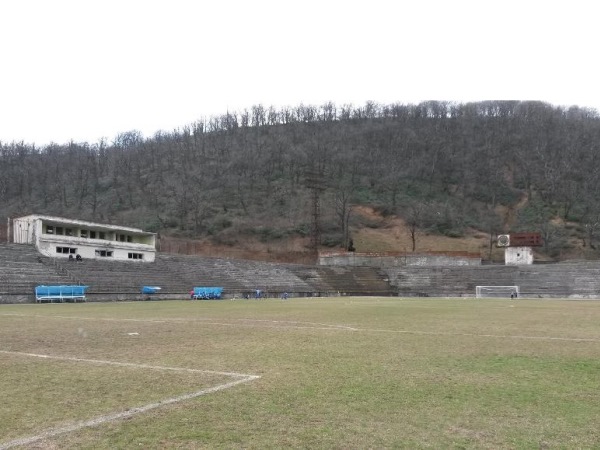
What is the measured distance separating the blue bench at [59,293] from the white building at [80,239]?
12.3m

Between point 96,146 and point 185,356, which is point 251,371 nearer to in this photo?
point 185,356

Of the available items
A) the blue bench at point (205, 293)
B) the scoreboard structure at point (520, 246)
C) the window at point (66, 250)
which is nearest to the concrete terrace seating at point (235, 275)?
the blue bench at point (205, 293)

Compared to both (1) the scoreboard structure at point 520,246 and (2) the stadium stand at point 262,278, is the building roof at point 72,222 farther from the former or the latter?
(1) the scoreboard structure at point 520,246

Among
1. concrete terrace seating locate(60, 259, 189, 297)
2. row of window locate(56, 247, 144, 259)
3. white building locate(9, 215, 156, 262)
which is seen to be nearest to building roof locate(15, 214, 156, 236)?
white building locate(9, 215, 156, 262)

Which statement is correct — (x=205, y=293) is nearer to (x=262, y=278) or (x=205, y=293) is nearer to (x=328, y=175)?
(x=262, y=278)

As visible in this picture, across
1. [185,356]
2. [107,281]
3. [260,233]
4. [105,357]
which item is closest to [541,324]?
[185,356]

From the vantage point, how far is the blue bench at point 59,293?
37.4m

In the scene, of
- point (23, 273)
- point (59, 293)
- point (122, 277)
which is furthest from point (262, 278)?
point (23, 273)

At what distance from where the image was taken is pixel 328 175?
12762cm

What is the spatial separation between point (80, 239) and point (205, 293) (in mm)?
16706

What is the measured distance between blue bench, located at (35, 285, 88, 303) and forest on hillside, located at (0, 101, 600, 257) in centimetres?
6200

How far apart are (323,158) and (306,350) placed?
397 ft

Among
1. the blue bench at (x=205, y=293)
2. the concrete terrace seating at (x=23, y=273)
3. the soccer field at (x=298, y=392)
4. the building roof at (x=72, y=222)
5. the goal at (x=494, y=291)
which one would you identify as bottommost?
the goal at (x=494, y=291)

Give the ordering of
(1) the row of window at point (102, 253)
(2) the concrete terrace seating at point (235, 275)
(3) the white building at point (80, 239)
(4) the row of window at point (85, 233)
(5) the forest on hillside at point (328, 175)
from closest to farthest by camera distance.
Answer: (3) the white building at point (80, 239)
(1) the row of window at point (102, 253)
(4) the row of window at point (85, 233)
(2) the concrete terrace seating at point (235, 275)
(5) the forest on hillside at point (328, 175)
